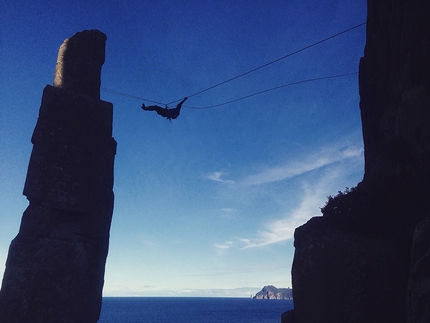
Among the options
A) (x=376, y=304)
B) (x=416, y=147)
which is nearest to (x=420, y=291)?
(x=376, y=304)

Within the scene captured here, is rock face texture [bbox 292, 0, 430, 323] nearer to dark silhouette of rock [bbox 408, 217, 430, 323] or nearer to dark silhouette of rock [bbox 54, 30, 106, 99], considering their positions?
dark silhouette of rock [bbox 408, 217, 430, 323]

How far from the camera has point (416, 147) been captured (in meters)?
10.9

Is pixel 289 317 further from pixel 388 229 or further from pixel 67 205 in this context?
pixel 67 205

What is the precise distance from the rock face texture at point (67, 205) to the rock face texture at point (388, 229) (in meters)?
7.02

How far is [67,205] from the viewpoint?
11.7m

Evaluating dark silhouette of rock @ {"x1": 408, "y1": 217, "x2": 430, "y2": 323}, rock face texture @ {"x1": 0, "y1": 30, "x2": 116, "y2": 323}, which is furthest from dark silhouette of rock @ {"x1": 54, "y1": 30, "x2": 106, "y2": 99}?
dark silhouette of rock @ {"x1": 408, "y1": 217, "x2": 430, "y2": 323}

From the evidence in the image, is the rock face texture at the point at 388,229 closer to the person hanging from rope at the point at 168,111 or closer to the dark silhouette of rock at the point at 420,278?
the dark silhouette of rock at the point at 420,278

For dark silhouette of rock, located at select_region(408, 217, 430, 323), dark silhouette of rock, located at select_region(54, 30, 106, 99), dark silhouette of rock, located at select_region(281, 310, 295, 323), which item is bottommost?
dark silhouette of rock, located at select_region(281, 310, 295, 323)

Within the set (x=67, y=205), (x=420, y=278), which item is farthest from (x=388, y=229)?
(x=67, y=205)

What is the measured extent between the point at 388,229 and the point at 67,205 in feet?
33.5

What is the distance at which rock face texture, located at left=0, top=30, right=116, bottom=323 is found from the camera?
10719mm

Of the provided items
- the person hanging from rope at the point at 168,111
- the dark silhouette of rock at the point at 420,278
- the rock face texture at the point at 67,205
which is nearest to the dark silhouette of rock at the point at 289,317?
the dark silhouette of rock at the point at 420,278

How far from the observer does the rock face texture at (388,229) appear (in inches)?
369

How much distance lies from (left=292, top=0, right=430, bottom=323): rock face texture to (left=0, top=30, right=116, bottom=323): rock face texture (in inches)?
276
